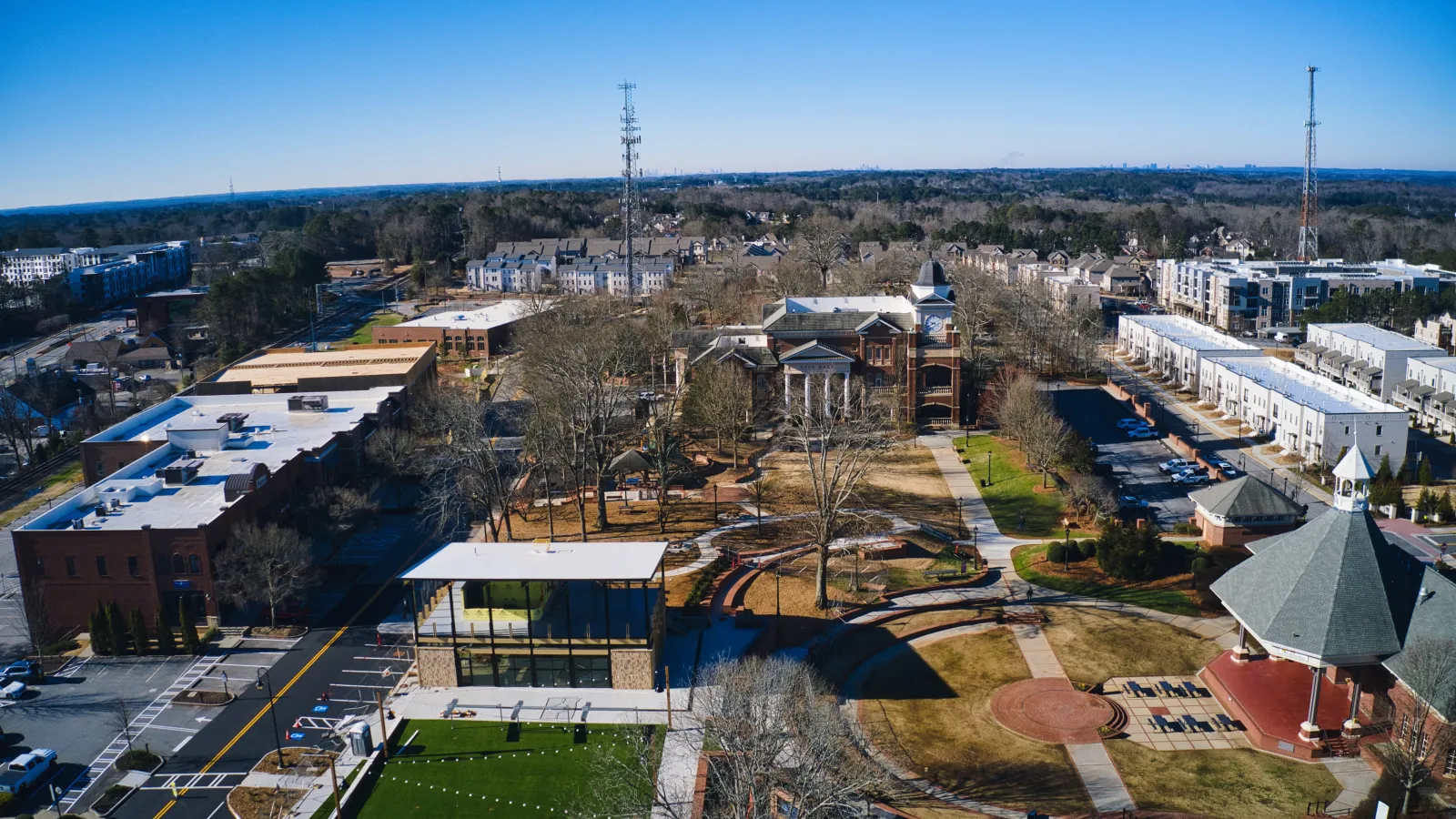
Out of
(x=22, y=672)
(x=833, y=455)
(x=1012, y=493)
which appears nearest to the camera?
(x=22, y=672)

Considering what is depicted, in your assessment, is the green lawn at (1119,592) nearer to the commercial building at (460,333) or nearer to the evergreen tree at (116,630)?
the evergreen tree at (116,630)

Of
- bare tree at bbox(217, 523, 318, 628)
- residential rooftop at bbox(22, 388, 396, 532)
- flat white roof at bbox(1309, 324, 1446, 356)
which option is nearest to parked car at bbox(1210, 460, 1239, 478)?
flat white roof at bbox(1309, 324, 1446, 356)

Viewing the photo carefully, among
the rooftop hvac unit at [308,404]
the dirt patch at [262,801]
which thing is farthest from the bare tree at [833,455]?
the rooftop hvac unit at [308,404]

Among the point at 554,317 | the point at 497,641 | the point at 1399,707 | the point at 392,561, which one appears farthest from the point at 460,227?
the point at 1399,707

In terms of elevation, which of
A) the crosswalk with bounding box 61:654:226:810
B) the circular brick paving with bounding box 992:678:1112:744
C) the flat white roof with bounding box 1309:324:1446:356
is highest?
the flat white roof with bounding box 1309:324:1446:356

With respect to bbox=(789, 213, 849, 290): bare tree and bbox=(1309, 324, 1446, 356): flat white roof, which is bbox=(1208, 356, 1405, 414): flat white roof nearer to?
bbox=(1309, 324, 1446, 356): flat white roof

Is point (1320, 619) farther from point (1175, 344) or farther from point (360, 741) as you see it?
point (1175, 344)

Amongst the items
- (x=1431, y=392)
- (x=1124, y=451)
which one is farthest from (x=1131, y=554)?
(x=1431, y=392)
